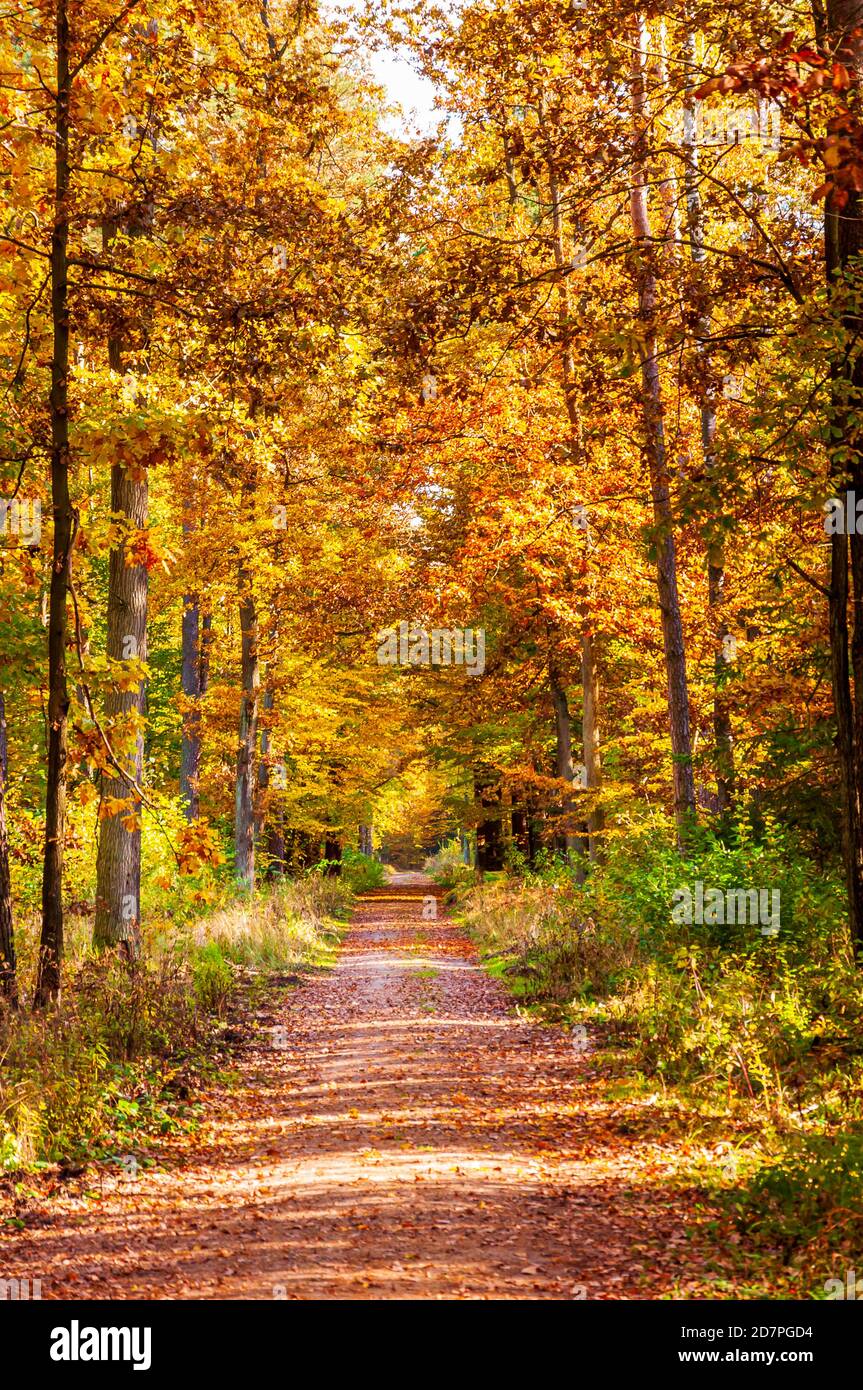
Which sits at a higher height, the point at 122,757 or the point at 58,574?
the point at 58,574

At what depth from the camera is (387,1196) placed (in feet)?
21.1

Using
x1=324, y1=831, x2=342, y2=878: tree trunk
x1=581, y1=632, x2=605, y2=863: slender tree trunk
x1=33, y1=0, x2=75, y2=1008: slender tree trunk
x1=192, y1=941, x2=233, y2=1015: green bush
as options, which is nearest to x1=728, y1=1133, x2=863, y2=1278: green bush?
x1=33, y1=0, x2=75, y2=1008: slender tree trunk

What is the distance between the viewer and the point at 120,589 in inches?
459

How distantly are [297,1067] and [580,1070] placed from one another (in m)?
2.61

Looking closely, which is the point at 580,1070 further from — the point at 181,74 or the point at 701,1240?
the point at 181,74

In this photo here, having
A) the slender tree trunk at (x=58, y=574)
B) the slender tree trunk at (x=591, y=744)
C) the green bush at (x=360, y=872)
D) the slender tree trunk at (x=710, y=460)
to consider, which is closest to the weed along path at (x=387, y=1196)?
the slender tree trunk at (x=58, y=574)

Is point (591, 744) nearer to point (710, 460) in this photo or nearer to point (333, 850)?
point (710, 460)

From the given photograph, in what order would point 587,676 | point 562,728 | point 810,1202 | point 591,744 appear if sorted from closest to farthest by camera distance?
1. point 810,1202
2. point 591,744
3. point 587,676
4. point 562,728

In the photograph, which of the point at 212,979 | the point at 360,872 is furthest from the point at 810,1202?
the point at 360,872

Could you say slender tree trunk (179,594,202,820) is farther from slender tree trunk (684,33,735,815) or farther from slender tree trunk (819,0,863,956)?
slender tree trunk (819,0,863,956)

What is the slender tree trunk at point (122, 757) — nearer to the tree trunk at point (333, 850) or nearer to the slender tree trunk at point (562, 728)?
the slender tree trunk at point (562, 728)

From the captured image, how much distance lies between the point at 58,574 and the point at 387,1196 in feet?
16.4

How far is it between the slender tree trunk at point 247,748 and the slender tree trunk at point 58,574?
12.3 meters
